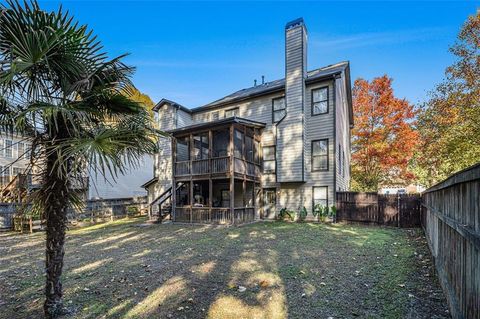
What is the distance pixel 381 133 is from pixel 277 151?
40.9 ft

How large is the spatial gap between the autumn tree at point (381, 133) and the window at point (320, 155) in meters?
10.5

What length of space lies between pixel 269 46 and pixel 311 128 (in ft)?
25.9

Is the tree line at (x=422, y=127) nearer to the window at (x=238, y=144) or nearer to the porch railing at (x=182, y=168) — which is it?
the window at (x=238, y=144)

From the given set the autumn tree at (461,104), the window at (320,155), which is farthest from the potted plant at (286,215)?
the autumn tree at (461,104)

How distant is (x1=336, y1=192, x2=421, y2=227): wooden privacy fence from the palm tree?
1189cm

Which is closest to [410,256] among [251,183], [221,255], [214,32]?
[221,255]

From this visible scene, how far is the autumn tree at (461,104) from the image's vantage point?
1375cm

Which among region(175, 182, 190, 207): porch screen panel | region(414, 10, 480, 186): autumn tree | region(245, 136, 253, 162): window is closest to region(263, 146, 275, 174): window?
region(245, 136, 253, 162): window

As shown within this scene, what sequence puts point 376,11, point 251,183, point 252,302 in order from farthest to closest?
point 251,183 < point 376,11 < point 252,302

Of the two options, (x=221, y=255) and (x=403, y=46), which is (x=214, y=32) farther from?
(x=221, y=255)

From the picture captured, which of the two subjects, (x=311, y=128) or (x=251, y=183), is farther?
(x=251, y=183)

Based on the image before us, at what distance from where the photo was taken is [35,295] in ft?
15.2

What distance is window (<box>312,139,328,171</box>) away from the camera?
46.1 ft

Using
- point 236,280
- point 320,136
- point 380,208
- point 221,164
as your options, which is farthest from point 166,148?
point 236,280
